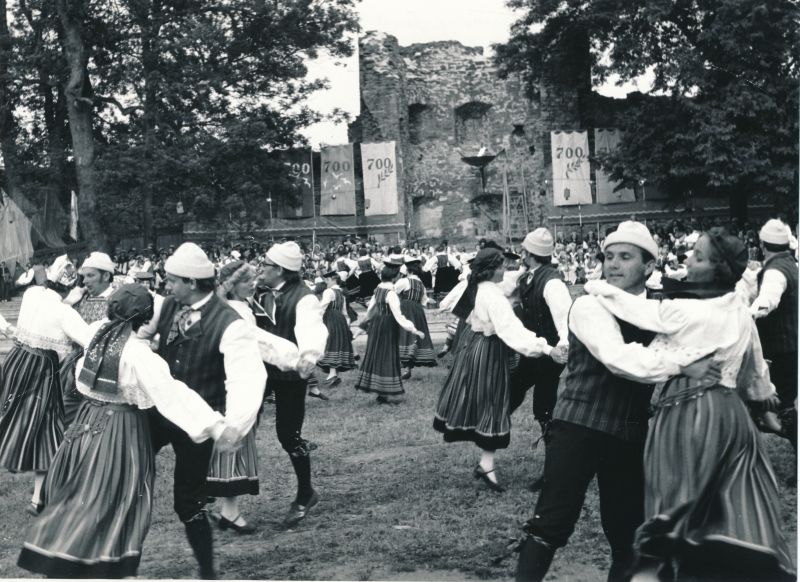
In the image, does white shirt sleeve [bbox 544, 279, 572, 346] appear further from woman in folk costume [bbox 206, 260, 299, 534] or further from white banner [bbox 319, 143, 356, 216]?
white banner [bbox 319, 143, 356, 216]

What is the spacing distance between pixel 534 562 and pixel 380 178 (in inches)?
1222

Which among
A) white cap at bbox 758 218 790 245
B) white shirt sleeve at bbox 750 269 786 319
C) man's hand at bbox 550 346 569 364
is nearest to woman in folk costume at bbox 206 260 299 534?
man's hand at bbox 550 346 569 364

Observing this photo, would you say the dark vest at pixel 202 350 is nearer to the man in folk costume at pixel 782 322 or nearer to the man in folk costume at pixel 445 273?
the man in folk costume at pixel 782 322

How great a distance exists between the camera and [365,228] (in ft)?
114

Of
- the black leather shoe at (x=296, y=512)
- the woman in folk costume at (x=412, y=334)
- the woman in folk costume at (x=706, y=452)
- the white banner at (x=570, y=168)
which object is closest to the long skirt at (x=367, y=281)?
the woman in folk costume at (x=412, y=334)

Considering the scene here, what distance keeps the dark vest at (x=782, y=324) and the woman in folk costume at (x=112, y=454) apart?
4158mm

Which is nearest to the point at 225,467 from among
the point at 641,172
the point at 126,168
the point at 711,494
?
the point at 711,494

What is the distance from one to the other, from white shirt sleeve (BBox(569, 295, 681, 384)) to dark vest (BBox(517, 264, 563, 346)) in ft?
8.70

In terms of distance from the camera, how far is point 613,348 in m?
3.47

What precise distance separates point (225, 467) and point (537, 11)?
27938 millimetres

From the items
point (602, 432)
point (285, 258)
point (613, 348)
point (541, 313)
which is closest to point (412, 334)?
point (541, 313)

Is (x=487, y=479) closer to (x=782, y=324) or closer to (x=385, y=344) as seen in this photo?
(x=782, y=324)

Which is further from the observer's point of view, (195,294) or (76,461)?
(195,294)

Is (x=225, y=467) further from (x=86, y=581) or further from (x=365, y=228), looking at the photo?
(x=365, y=228)
